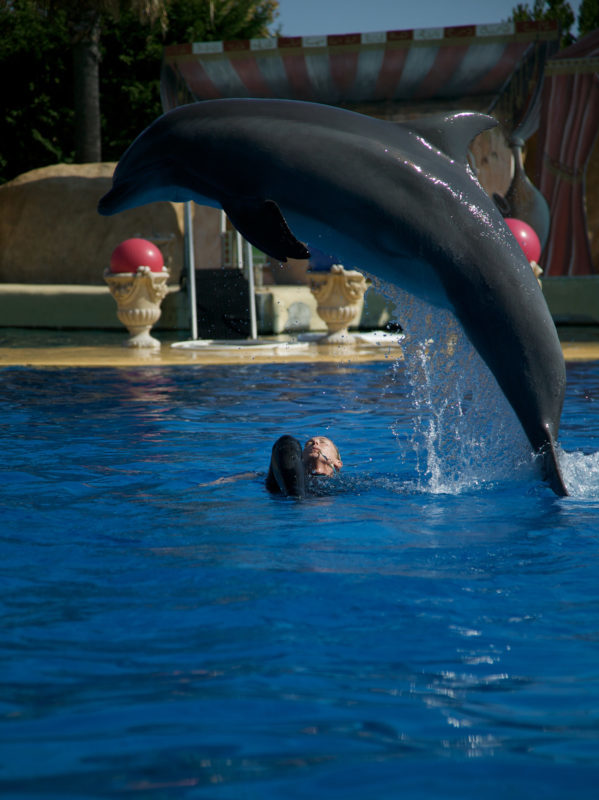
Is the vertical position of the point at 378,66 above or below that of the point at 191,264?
above

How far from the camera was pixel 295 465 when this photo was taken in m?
5.81

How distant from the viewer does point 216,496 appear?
19.7 ft

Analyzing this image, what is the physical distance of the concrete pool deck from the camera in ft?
39.1

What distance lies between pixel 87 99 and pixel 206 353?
12271mm

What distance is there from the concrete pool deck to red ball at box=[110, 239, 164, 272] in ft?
3.62

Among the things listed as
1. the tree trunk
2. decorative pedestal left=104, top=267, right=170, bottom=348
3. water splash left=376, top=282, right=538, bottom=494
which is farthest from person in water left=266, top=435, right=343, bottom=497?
the tree trunk

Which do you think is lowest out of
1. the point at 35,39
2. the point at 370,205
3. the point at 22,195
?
the point at 370,205

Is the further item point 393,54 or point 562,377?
point 393,54

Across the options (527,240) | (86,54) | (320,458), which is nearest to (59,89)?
(86,54)

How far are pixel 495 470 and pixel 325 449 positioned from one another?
1.07 metres

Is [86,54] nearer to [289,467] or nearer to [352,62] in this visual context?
[352,62]

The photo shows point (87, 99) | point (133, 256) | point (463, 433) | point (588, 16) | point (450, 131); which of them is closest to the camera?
point (450, 131)

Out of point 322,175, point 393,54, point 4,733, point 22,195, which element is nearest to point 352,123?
point 322,175

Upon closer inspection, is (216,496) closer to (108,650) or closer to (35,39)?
(108,650)
